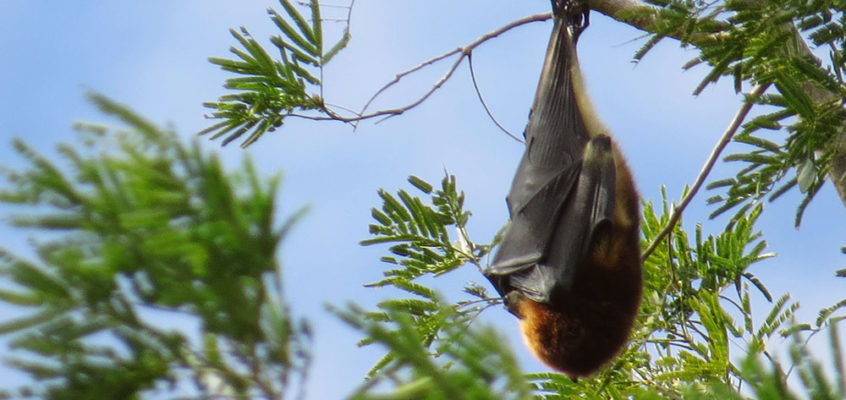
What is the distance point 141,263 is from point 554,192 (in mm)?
4643

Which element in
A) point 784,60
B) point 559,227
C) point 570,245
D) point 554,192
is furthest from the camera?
point 554,192

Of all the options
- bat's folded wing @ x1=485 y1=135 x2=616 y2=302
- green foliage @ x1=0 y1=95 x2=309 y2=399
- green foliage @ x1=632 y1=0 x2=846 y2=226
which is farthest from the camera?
bat's folded wing @ x1=485 y1=135 x2=616 y2=302

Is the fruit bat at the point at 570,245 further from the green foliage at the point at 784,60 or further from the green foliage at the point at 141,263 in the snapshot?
the green foliage at the point at 141,263

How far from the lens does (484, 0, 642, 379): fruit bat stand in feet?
18.8

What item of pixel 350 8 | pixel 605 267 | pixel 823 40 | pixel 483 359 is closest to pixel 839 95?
pixel 823 40

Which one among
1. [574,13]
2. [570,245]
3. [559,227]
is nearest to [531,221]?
[559,227]

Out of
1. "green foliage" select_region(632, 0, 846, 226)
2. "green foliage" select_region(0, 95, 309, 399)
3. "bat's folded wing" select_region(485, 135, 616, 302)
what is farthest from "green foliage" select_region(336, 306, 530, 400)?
"bat's folded wing" select_region(485, 135, 616, 302)

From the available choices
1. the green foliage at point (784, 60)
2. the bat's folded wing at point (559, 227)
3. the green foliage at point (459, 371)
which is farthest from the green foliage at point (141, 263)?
the bat's folded wing at point (559, 227)

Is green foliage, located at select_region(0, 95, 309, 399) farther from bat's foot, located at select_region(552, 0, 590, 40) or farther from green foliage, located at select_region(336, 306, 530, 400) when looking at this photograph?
bat's foot, located at select_region(552, 0, 590, 40)

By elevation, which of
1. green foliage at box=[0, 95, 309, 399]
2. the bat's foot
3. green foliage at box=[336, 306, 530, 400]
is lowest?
green foliage at box=[336, 306, 530, 400]

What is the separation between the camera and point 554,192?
19.5ft

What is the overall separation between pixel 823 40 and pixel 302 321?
3.17 metres

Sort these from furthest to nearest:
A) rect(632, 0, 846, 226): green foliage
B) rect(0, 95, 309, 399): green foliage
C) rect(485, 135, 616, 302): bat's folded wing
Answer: rect(485, 135, 616, 302): bat's folded wing → rect(632, 0, 846, 226): green foliage → rect(0, 95, 309, 399): green foliage

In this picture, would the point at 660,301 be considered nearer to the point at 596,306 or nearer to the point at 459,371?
the point at 596,306
